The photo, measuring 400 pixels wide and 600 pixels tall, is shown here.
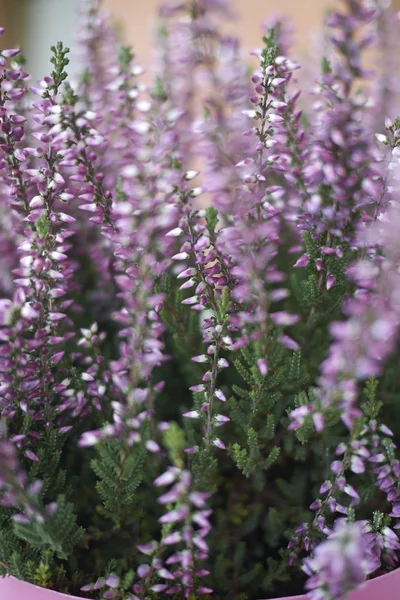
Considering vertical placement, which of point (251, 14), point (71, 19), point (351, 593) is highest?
point (71, 19)

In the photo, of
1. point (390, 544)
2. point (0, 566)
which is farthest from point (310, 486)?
point (0, 566)

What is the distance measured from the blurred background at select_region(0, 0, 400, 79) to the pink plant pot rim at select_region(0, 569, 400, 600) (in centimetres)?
169

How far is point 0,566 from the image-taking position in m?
0.42

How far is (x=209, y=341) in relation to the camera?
437 millimetres

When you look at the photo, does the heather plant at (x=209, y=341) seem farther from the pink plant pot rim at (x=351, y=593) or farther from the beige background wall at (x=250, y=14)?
the beige background wall at (x=250, y=14)

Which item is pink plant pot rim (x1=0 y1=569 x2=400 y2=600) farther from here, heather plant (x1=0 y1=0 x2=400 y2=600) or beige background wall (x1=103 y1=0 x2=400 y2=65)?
beige background wall (x1=103 y1=0 x2=400 y2=65)

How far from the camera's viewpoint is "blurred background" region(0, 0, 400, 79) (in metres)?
2.03

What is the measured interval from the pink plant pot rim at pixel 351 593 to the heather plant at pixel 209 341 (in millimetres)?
10

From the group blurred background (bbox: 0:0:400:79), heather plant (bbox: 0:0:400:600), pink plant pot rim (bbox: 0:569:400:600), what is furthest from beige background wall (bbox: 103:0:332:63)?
pink plant pot rim (bbox: 0:569:400:600)

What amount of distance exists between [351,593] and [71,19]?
98.0 inches

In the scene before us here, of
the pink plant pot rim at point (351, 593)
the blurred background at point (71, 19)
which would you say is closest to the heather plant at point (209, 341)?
the pink plant pot rim at point (351, 593)

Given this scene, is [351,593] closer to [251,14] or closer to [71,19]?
[251,14]

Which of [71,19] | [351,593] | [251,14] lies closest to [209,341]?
[351,593]

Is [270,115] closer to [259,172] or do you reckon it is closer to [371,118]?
[259,172]
